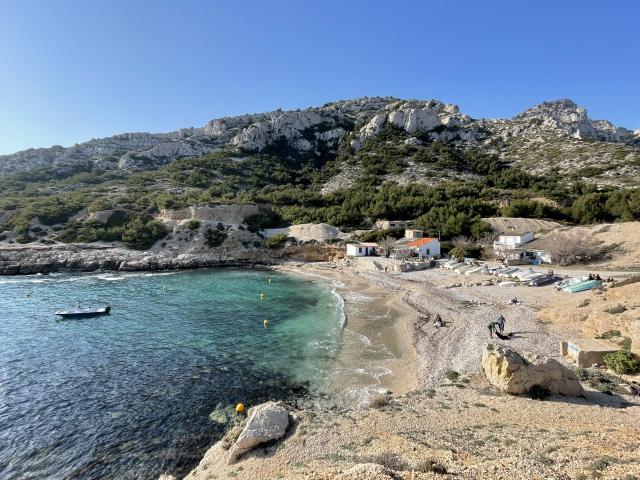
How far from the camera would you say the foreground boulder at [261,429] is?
994cm

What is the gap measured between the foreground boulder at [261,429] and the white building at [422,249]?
129 feet

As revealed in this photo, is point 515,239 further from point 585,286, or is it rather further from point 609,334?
point 609,334

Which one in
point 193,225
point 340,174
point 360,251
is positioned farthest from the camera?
point 340,174

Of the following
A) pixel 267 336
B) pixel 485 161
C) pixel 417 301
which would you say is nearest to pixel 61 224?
pixel 267 336

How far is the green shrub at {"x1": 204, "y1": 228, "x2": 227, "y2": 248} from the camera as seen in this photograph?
57781 mm

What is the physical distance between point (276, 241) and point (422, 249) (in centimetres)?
2531

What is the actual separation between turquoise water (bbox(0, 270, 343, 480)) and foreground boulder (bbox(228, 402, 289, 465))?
1.84 m

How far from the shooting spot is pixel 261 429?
34.1 feet

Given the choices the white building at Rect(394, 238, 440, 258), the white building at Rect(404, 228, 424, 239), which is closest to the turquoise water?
the white building at Rect(394, 238, 440, 258)

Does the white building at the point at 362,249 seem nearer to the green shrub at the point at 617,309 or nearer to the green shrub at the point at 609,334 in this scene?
the green shrub at the point at 617,309

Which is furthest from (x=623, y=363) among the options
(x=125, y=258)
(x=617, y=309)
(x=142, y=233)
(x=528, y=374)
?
(x=142, y=233)

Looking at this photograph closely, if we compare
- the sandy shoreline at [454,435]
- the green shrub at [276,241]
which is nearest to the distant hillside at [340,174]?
the green shrub at [276,241]

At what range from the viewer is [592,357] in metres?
14.0

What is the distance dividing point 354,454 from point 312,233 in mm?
49533
